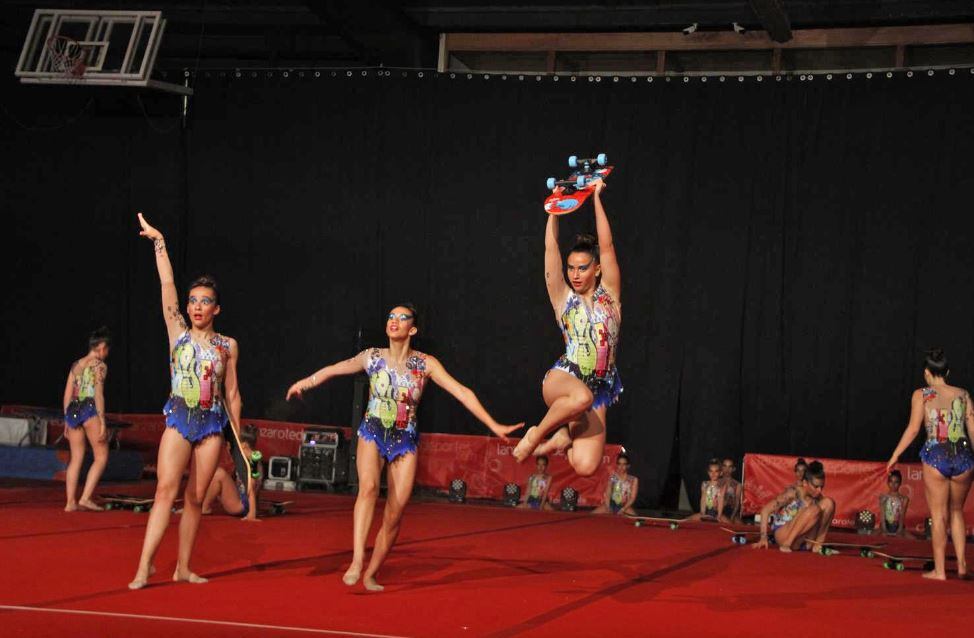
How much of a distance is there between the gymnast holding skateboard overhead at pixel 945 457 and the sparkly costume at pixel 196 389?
16.8ft

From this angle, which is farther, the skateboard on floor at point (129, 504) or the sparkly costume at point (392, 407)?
the skateboard on floor at point (129, 504)

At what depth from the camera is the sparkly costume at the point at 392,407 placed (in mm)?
7156

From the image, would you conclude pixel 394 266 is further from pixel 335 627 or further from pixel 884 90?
pixel 335 627

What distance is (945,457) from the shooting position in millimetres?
8898

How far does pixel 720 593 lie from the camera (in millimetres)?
7664

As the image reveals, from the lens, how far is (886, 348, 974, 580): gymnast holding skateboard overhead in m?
8.88

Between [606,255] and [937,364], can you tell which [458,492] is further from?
[606,255]

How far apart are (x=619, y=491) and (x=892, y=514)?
3107 millimetres

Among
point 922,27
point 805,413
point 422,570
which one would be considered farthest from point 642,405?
point 422,570

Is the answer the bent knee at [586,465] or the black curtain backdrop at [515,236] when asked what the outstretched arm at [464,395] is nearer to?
the bent knee at [586,465]

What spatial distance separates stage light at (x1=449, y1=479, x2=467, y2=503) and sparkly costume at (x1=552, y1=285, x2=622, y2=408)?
7752 mm

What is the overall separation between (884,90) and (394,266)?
22.1 feet

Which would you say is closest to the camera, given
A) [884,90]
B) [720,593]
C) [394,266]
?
[720,593]

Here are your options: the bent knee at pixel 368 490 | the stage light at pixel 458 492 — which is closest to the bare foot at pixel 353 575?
the bent knee at pixel 368 490
